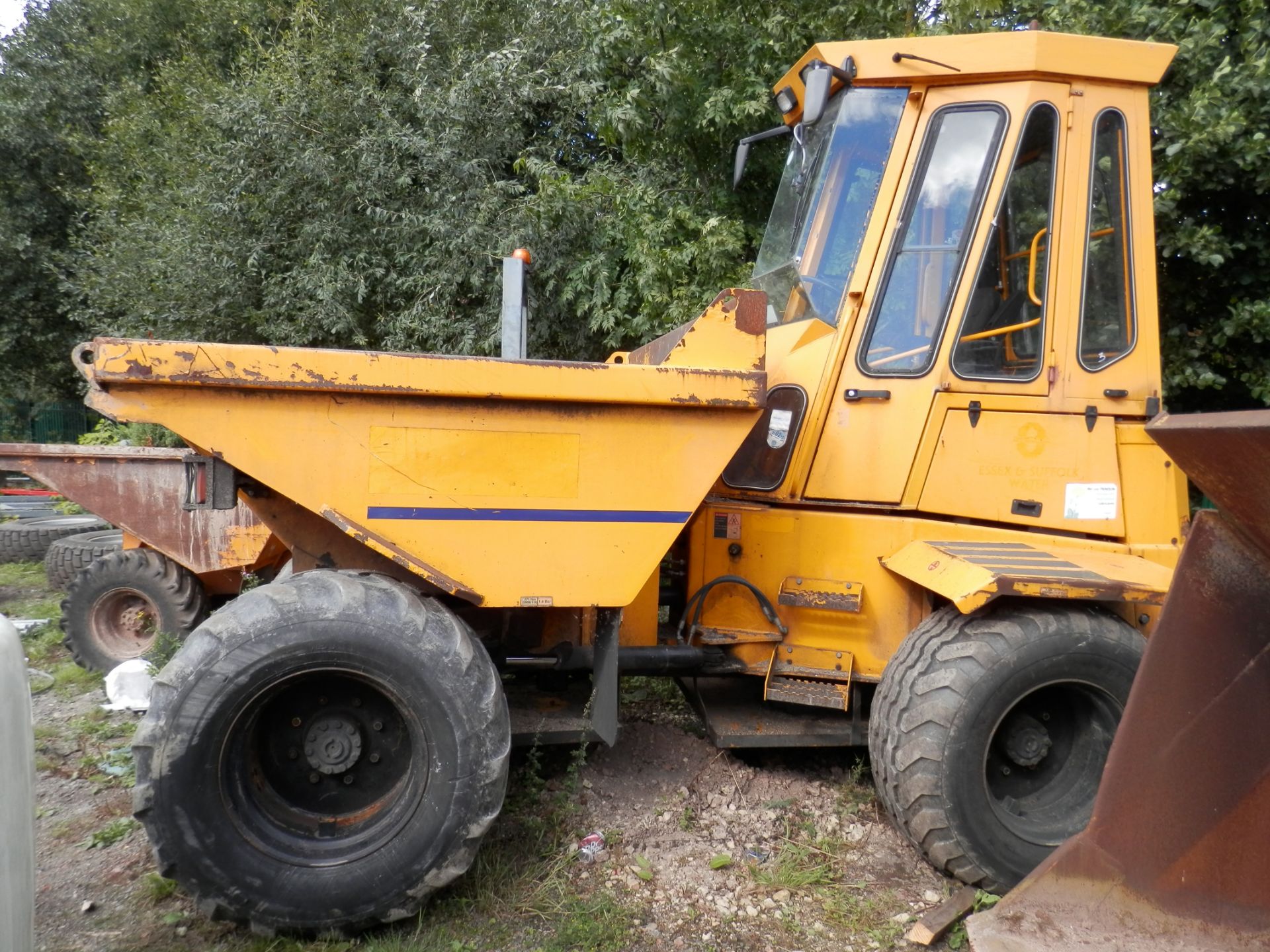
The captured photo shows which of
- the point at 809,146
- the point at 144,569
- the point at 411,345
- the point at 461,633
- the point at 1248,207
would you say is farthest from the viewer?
the point at 411,345

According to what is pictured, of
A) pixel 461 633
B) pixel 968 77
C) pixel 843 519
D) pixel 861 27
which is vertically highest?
pixel 861 27

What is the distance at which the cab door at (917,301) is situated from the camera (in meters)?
3.45

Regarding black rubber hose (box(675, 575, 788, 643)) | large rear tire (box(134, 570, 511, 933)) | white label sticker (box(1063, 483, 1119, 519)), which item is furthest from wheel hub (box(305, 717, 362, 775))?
white label sticker (box(1063, 483, 1119, 519))

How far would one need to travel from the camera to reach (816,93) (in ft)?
11.3

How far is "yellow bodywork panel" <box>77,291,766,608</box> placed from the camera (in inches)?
108

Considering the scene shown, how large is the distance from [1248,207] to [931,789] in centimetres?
536

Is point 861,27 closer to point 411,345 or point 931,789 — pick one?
point 411,345

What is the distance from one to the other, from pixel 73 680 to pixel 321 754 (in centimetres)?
330

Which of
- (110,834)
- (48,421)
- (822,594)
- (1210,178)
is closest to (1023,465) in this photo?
(822,594)

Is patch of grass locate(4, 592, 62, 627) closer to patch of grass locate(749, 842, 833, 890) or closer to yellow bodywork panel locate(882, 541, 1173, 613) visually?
patch of grass locate(749, 842, 833, 890)

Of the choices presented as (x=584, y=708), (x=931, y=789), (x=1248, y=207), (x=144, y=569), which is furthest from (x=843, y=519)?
(x=1248, y=207)

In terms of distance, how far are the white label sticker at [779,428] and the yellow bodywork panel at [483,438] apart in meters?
0.58

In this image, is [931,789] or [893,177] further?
[893,177]

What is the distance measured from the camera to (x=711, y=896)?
301 cm
